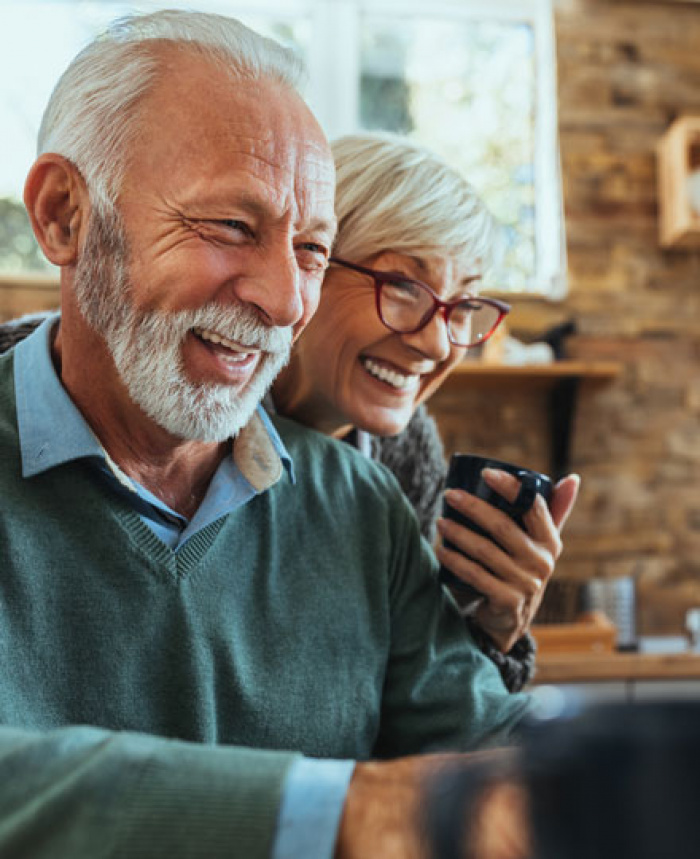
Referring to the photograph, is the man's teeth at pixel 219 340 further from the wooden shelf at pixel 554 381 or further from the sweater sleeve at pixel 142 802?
the wooden shelf at pixel 554 381

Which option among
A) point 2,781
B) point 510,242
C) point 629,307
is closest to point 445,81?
point 510,242

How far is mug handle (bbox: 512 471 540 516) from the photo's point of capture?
3.40ft

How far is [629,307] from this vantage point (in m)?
3.29

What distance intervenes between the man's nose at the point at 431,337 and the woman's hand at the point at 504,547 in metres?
0.25

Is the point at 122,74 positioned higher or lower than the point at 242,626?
higher

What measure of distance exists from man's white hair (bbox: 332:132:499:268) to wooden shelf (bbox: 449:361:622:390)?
159cm

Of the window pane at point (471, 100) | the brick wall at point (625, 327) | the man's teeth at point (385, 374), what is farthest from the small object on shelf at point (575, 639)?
the man's teeth at point (385, 374)

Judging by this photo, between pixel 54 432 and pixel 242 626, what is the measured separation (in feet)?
0.86

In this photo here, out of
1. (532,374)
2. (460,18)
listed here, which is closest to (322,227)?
(532,374)

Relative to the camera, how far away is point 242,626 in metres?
0.91

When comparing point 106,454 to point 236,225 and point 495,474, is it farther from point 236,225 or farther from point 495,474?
point 495,474

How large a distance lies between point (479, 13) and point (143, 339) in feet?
9.76

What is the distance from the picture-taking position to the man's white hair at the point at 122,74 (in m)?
0.83

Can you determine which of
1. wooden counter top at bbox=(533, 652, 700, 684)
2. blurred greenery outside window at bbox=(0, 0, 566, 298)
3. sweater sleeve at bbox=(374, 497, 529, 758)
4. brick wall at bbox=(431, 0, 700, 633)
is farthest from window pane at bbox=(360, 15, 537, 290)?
sweater sleeve at bbox=(374, 497, 529, 758)
